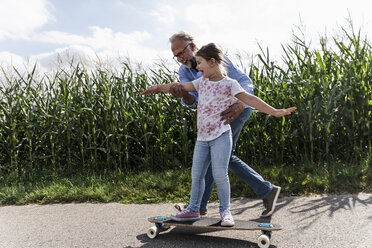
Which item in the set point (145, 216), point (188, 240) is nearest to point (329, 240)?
point (188, 240)

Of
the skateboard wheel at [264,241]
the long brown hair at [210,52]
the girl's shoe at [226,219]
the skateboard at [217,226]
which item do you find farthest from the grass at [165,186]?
the long brown hair at [210,52]

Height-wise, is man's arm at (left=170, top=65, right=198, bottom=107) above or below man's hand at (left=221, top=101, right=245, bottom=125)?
above

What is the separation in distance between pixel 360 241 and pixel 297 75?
2.87m

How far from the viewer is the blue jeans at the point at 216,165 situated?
9.75 feet

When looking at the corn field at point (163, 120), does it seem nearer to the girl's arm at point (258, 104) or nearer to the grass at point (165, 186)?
the grass at point (165, 186)

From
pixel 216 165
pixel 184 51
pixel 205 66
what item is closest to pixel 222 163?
pixel 216 165

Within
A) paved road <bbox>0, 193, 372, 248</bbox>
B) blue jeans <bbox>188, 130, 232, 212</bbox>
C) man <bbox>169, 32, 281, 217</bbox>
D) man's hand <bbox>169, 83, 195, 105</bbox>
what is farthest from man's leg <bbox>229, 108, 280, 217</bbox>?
man's hand <bbox>169, 83, 195, 105</bbox>

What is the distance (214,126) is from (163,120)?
8.00ft

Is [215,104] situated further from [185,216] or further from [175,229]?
[175,229]

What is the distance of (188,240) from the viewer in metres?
3.03

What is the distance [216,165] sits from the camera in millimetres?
2971

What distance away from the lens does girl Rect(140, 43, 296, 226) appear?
2969mm

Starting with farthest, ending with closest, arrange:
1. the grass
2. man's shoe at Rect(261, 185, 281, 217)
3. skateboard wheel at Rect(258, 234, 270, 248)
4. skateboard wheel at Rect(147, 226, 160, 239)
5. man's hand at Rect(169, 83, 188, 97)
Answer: the grass < man's shoe at Rect(261, 185, 281, 217) < man's hand at Rect(169, 83, 188, 97) < skateboard wheel at Rect(147, 226, 160, 239) < skateboard wheel at Rect(258, 234, 270, 248)

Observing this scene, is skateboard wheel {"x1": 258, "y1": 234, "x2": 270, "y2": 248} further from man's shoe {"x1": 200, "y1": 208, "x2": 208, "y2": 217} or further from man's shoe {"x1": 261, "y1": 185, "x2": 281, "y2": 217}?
man's shoe {"x1": 200, "y1": 208, "x2": 208, "y2": 217}
